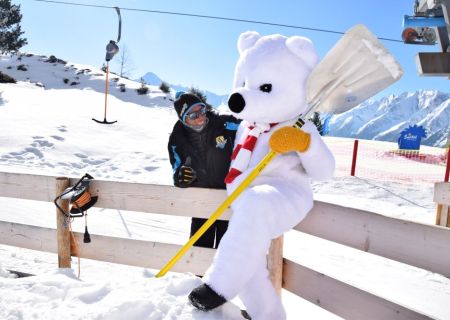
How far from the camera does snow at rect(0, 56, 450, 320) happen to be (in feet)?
6.77

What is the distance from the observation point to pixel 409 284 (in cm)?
407

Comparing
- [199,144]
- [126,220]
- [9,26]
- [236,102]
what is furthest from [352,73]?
[9,26]

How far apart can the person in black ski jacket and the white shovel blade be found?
27.2 inches

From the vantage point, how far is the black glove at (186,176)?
2.62 m

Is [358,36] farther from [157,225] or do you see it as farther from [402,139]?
[402,139]

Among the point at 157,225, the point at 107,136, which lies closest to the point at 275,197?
the point at 157,225

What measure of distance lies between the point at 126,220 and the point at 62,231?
2674 millimetres

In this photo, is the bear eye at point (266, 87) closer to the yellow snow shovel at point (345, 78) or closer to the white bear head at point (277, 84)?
the white bear head at point (277, 84)

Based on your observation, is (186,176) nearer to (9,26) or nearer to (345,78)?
(345,78)

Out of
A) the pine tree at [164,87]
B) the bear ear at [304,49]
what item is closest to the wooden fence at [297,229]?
the bear ear at [304,49]

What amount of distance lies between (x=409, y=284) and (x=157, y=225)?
3.44 m

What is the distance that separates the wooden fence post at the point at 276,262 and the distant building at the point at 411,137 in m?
16.0

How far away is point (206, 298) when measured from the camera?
5.92 feet

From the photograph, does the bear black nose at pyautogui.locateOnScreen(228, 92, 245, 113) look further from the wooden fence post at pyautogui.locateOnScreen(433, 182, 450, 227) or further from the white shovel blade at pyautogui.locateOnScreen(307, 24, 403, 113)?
the wooden fence post at pyautogui.locateOnScreen(433, 182, 450, 227)
